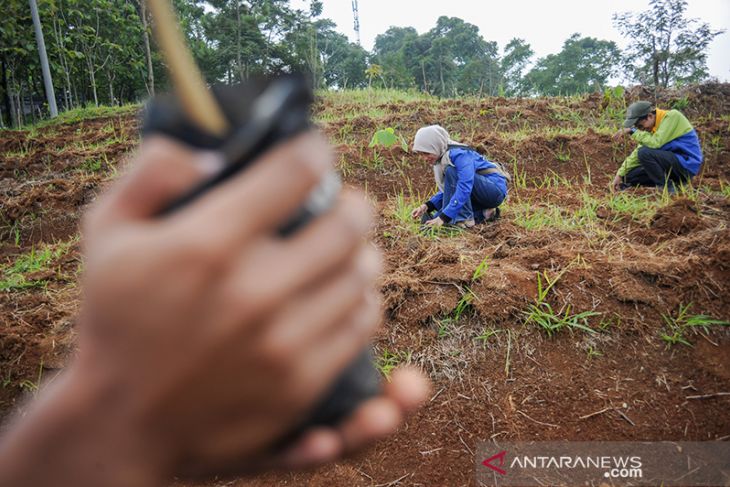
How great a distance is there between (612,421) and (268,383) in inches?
68.9

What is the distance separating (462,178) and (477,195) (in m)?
0.21

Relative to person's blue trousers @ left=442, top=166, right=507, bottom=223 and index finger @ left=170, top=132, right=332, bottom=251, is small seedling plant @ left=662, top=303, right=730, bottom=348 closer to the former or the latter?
person's blue trousers @ left=442, top=166, right=507, bottom=223

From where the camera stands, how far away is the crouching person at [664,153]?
3.86 metres

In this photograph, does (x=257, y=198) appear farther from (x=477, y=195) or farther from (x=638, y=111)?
(x=638, y=111)

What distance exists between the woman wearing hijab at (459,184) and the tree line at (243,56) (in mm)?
1309

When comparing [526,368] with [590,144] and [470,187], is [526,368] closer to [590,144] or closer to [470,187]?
[470,187]

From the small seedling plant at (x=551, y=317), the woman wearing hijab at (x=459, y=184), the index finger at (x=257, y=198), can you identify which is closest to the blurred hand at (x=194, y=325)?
the index finger at (x=257, y=198)

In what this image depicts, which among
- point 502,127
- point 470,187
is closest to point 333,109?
point 502,127

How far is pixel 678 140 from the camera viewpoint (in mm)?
3896

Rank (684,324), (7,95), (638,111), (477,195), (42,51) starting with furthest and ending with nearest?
(7,95), (42,51), (638,111), (477,195), (684,324)

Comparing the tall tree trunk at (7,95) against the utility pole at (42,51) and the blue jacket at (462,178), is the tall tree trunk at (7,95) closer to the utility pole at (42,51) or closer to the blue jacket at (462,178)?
the utility pole at (42,51)

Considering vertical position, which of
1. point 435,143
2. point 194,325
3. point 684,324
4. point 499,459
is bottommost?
point 499,459

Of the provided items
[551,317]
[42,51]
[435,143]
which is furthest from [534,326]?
[42,51]

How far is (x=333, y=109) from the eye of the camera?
7.84 metres
